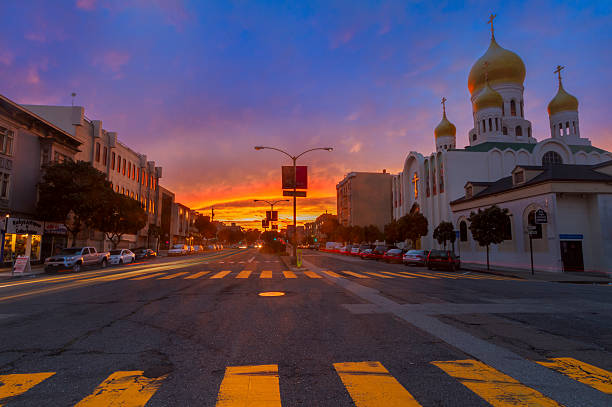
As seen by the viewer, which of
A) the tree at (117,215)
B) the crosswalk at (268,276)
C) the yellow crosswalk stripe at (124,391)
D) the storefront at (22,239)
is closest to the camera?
the yellow crosswalk stripe at (124,391)

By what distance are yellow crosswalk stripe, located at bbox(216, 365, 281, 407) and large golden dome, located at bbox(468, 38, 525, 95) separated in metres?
63.3

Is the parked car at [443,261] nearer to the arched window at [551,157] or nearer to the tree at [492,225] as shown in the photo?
the tree at [492,225]

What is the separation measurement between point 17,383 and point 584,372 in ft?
23.5

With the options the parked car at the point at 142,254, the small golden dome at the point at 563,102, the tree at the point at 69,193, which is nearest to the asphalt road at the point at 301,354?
the tree at the point at 69,193

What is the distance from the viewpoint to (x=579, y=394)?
154 inches

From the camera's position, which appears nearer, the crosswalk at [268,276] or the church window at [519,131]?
the crosswalk at [268,276]

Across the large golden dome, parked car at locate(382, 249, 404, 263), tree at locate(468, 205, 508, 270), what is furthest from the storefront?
the large golden dome

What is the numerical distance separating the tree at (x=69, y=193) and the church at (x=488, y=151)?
35703mm

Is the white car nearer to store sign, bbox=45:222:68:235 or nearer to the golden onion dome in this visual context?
store sign, bbox=45:222:68:235

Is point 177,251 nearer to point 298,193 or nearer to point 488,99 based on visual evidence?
point 298,193

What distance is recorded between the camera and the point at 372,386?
412 centimetres

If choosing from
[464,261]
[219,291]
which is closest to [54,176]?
[219,291]

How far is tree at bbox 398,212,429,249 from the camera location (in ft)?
159

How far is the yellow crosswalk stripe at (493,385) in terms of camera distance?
3723 mm
